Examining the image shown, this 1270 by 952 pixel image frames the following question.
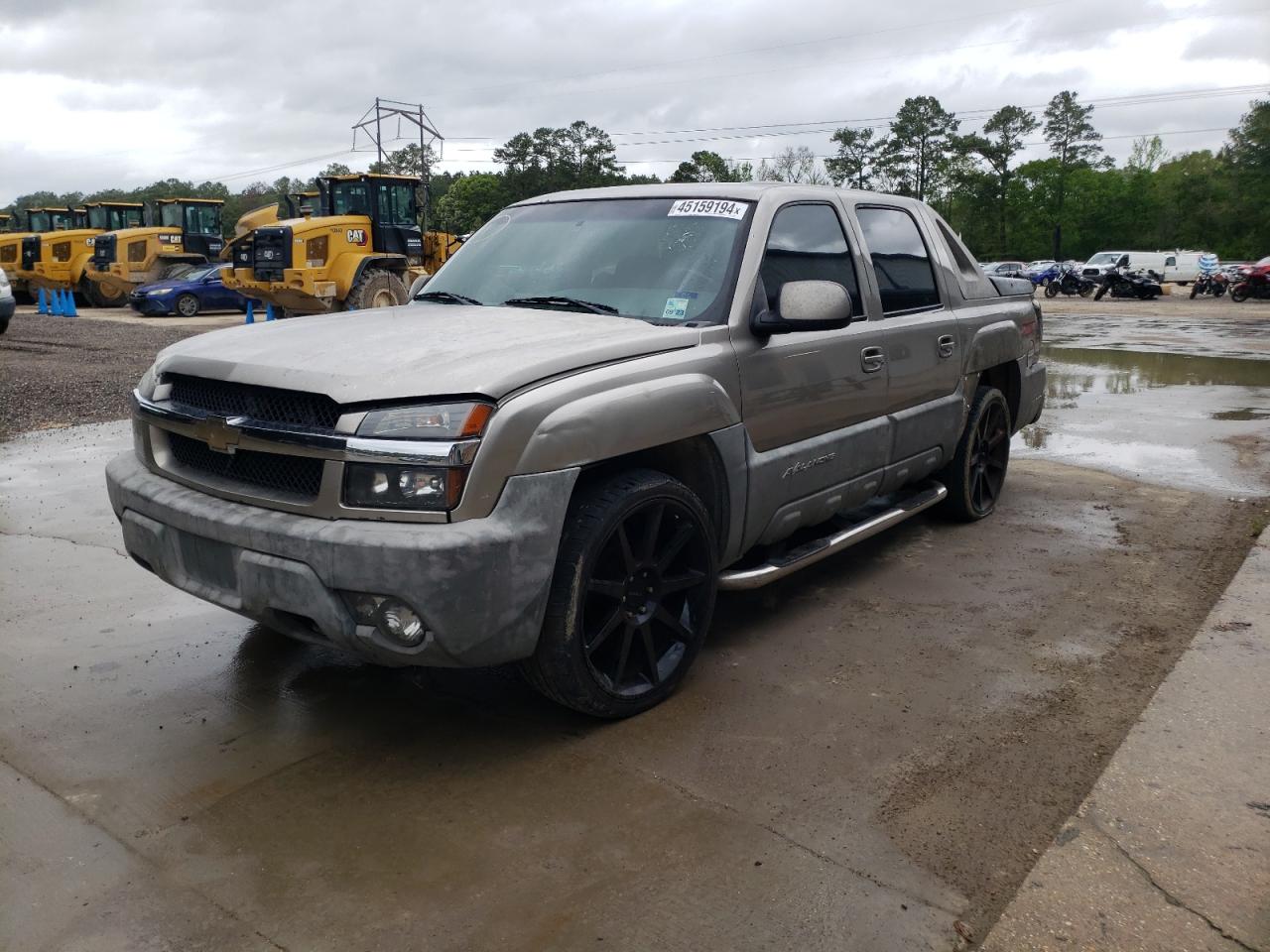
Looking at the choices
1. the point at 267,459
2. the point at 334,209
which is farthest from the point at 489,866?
the point at 334,209

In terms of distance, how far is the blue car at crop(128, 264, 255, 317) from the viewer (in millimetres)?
25422

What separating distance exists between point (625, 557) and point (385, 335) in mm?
1104

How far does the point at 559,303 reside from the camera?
4.05 meters

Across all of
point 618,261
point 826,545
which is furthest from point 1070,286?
point 618,261

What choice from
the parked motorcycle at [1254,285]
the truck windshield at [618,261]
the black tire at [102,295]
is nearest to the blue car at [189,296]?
the black tire at [102,295]

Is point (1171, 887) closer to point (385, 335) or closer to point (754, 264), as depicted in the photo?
point (754, 264)

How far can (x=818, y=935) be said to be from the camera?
7.97 feet

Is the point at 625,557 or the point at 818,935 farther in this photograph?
the point at 625,557

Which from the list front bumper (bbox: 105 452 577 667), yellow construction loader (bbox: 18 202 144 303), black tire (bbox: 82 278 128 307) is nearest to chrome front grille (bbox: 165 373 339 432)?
front bumper (bbox: 105 452 577 667)

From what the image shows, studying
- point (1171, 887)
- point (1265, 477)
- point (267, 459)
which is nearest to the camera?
point (1171, 887)

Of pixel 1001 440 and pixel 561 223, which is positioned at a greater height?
pixel 561 223

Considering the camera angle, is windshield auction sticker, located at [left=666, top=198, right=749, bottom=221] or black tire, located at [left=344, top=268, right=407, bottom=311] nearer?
windshield auction sticker, located at [left=666, top=198, right=749, bottom=221]

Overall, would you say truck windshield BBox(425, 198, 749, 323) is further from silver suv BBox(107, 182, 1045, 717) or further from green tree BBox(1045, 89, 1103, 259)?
green tree BBox(1045, 89, 1103, 259)

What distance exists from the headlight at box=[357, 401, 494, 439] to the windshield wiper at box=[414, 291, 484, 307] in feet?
4.62
